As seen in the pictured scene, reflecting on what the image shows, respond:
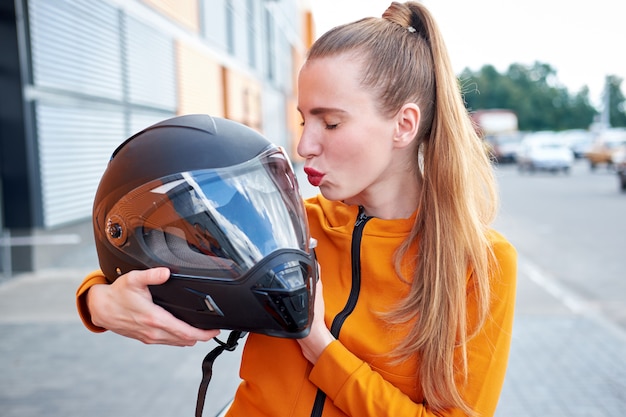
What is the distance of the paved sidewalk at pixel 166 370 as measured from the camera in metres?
3.96

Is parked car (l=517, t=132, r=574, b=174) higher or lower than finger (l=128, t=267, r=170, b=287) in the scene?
lower

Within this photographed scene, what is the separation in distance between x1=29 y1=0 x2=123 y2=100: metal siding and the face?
22.2ft

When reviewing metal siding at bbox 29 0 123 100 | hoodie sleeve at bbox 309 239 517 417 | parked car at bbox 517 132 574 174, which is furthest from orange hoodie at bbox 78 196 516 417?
parked car at bbox 517 132 574 174

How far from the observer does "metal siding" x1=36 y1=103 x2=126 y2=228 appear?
298 inches

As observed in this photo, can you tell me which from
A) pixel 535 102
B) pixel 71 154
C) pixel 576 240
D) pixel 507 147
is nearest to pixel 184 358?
pixel 71 154

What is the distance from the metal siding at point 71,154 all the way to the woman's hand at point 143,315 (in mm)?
6844

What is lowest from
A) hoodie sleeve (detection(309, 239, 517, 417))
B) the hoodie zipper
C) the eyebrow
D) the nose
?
hoodie sleeve (detection(309, 239, 517, 417))

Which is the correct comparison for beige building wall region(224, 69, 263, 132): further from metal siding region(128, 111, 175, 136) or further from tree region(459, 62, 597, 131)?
tree region(459, 62, 597, 131)

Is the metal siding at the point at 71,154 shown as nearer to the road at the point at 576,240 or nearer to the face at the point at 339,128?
the road at the point at 576,240

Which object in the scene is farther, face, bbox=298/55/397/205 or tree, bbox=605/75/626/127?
tree, bbox=605/75/626/127

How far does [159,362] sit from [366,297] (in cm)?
364

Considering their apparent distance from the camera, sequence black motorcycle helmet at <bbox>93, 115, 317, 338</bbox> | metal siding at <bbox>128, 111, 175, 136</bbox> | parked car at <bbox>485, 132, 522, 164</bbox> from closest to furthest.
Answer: black motorcycle helmet at <bbox>93, 115, 317, 338</bbox> → metal siding at <bbox>128, 111, 175, 136</bbox> → parked car at <bbox>485, 132, 522, 164</bbox>

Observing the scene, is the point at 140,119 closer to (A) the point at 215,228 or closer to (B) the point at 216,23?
(B) the point at 216,23

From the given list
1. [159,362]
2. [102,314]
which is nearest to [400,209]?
[102,314]
